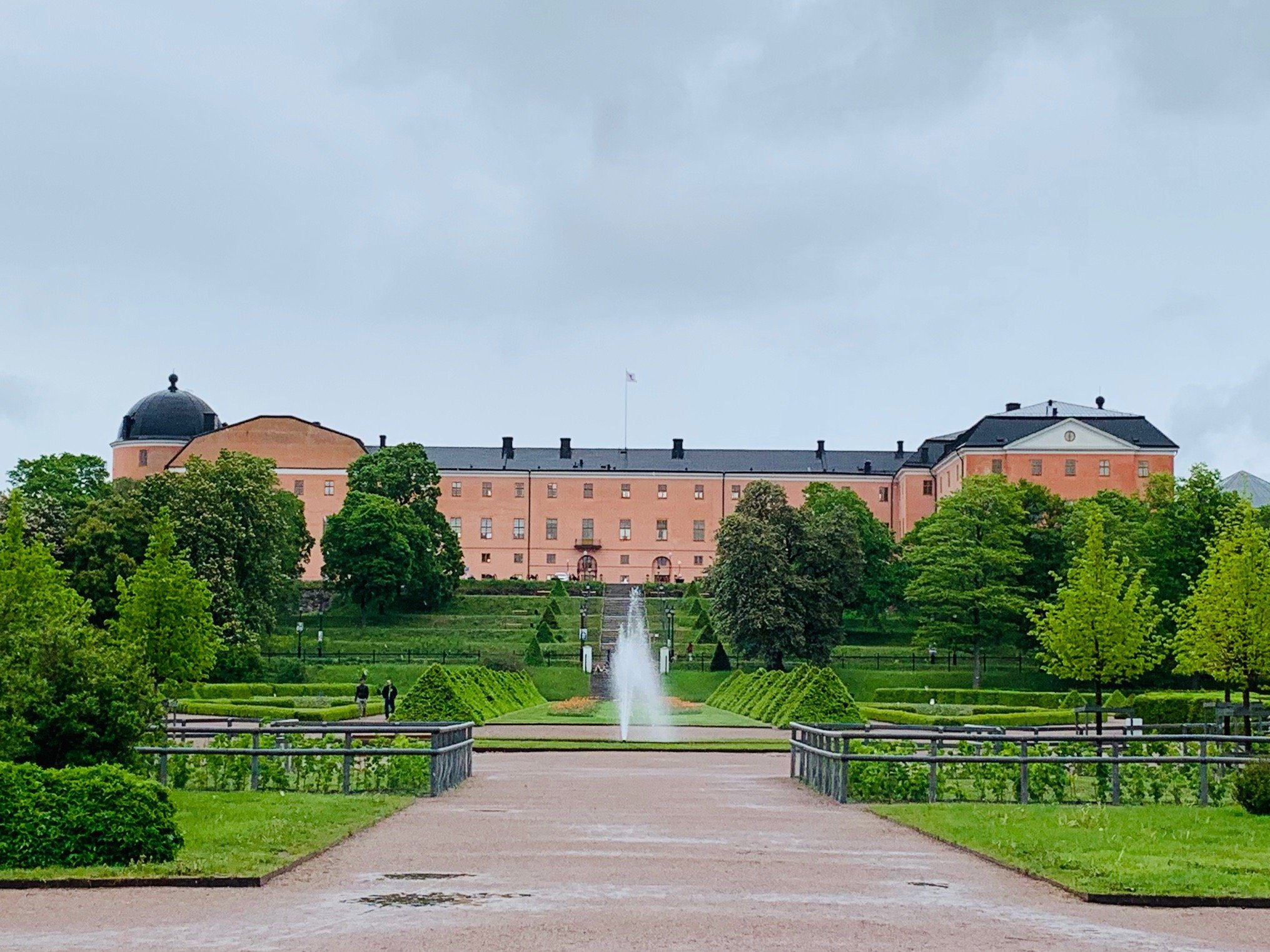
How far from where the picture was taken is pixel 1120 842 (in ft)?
39.3

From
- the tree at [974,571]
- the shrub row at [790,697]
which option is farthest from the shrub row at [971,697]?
the tree at [974,571]

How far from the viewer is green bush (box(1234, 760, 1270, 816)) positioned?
1434 centimetres

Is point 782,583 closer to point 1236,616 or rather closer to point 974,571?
point 974,571

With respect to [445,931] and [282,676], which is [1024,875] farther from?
[282,676]

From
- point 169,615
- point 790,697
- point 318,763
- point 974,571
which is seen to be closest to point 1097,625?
point 790,697

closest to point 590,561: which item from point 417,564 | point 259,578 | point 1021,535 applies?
point 417,564

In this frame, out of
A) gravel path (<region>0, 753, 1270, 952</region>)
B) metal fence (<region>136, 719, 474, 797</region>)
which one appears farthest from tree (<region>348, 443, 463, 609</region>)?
gravel path (<region>0, 753, 1270, 952</region>)

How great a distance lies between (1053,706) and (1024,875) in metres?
34.8

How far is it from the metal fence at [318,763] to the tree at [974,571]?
3884 cm

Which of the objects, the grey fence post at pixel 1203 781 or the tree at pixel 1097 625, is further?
the tree at pixel 1097 625

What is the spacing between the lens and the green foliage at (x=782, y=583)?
180ft

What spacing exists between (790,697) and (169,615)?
12422 mm

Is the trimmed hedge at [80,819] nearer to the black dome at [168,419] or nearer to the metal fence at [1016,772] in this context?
the metal fence at [1016,772]

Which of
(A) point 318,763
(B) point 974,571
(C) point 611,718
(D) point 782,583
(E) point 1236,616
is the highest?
(B) point 974,571
